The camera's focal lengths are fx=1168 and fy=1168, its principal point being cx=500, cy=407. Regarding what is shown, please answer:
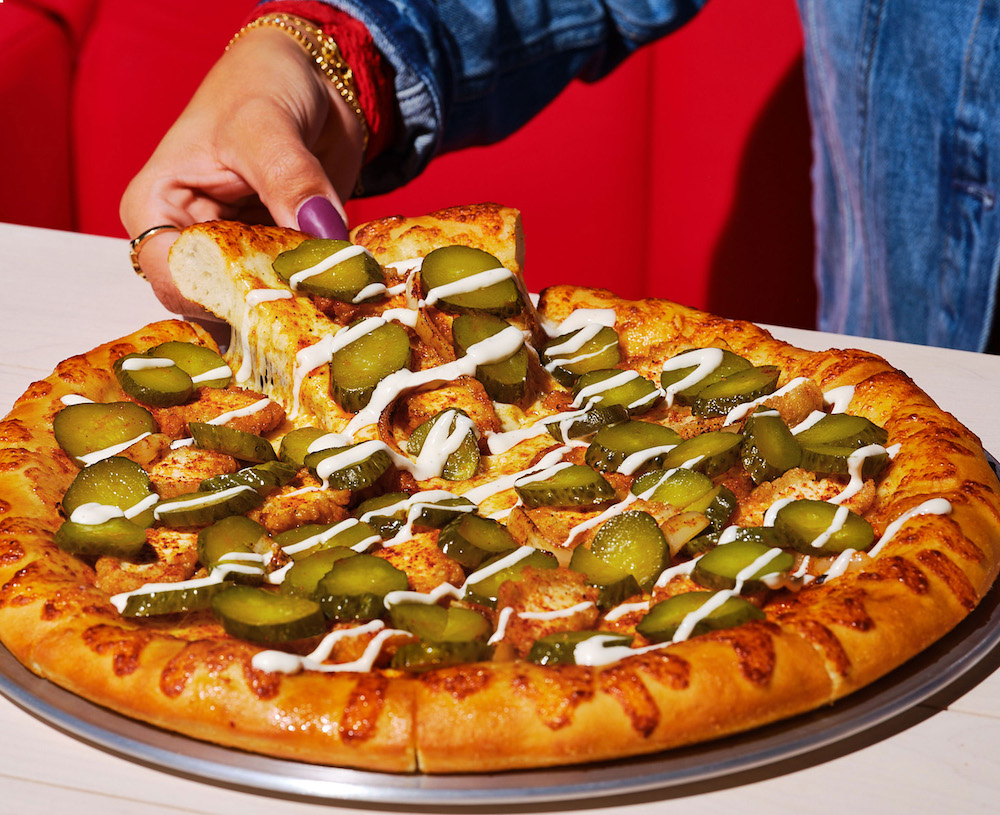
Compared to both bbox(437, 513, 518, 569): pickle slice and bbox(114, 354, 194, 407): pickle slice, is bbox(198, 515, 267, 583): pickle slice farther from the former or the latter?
bbox(114, 354, 194, 407): pickle slice

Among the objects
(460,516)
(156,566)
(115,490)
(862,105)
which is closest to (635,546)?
(460,516)

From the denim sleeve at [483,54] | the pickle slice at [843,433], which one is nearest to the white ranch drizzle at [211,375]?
the pickle slice at [843,433]

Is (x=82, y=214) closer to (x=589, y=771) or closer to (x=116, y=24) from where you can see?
(x=116, y=24)

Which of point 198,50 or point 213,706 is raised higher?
point 198,50

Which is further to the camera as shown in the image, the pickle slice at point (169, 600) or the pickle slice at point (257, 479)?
the pickle slice at point (257, 479)

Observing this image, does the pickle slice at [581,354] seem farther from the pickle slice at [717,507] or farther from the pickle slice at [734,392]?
the pickle slice at [717,507]

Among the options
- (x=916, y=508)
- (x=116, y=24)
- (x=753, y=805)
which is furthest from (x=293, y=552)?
(x=116, y=24)
